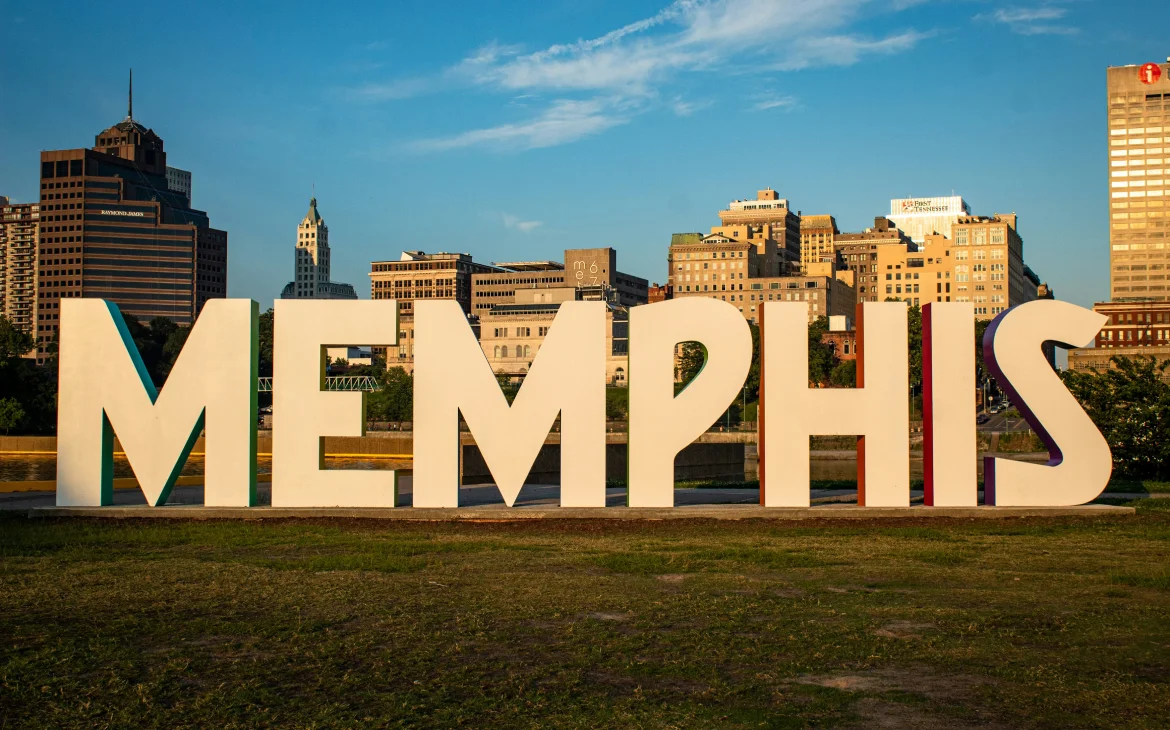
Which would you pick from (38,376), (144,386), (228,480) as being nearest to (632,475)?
(228,480)

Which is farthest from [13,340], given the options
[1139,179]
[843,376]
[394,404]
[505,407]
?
[1139,179]

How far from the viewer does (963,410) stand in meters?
21.7

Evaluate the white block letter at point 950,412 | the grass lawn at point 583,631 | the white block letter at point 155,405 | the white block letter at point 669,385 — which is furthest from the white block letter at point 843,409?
the white block letter at point 155,405

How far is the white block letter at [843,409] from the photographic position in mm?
21531

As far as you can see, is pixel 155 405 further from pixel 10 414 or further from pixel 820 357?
pixel 820 357

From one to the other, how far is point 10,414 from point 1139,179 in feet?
594

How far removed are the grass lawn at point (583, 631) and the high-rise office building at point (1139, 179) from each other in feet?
636

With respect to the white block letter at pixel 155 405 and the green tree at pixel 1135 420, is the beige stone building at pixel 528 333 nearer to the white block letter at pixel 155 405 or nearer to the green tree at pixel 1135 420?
the green tree at pixel 1135 420

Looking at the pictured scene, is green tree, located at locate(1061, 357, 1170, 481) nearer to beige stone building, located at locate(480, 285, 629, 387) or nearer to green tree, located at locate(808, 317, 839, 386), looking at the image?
green tree, located at locate(808, 317, 839, 386)

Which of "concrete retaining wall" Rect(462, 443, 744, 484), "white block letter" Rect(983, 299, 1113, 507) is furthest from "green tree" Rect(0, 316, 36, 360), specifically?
"white block letter" Rect(983, 299, 1113, 507)

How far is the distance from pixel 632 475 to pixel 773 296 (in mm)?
174526

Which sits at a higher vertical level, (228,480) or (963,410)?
(963,410)

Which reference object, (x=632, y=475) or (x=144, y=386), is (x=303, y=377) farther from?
(x=632, y=475)

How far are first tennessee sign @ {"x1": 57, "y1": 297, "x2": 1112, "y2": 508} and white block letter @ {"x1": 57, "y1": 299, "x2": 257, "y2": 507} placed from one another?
29 mm
